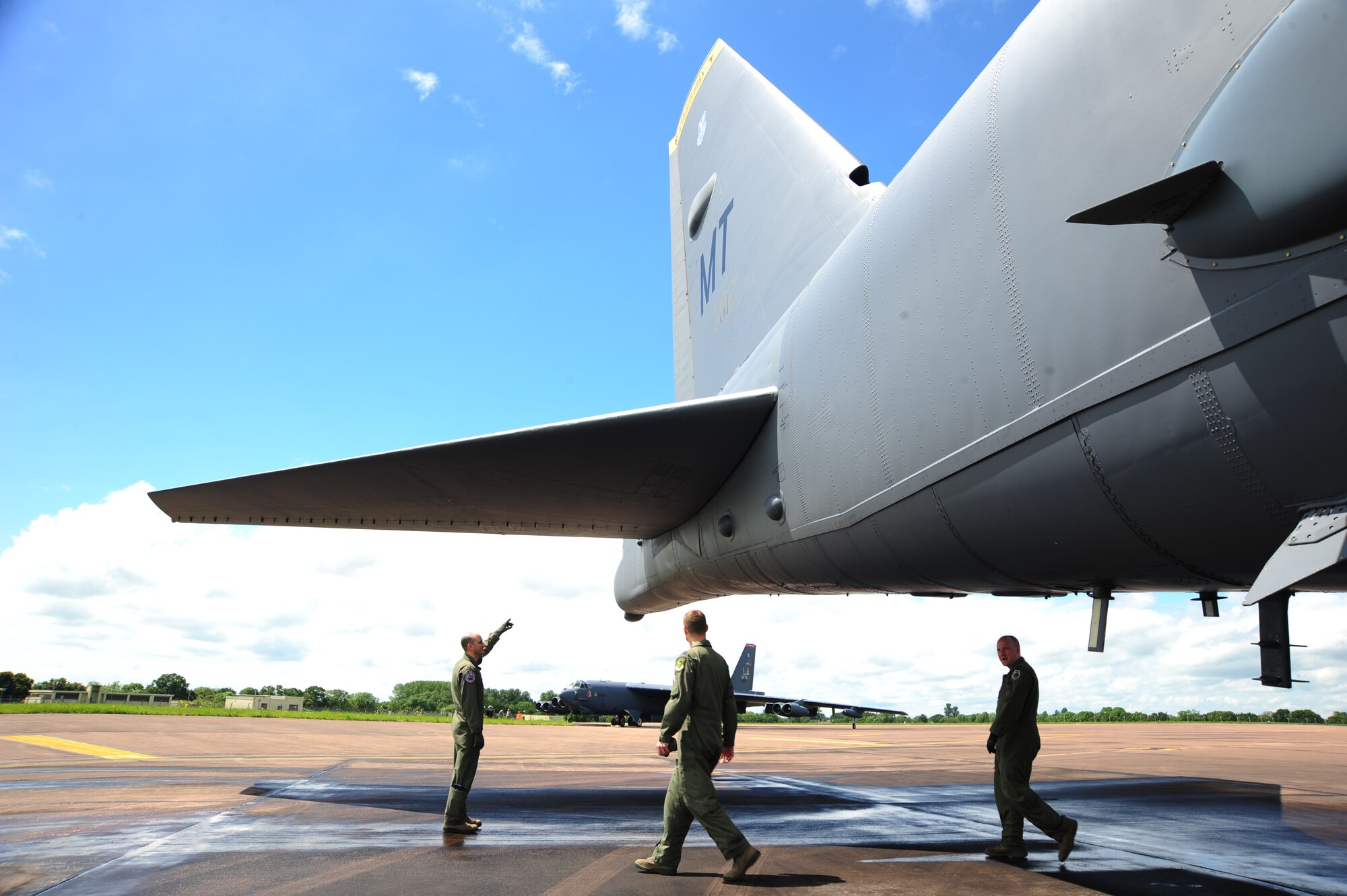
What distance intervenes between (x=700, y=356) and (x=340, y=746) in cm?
1237

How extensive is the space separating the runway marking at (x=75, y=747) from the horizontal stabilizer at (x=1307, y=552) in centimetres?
1539

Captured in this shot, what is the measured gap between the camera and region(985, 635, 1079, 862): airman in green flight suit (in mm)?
5242

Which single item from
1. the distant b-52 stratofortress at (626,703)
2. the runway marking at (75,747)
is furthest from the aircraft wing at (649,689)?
the runway marking at (75,747)

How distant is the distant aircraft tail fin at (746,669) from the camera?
162 ft

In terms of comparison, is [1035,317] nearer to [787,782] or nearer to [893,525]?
[893,525]

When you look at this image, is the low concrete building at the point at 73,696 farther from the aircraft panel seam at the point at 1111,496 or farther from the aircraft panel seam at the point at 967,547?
the aircraft panel seam at the point at 1111,496

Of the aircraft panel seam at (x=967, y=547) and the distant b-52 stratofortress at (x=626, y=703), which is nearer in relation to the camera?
the aircraft panel seam at (x=967, y=547)

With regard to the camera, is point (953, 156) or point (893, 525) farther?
point (893, 525)

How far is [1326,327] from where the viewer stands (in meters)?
Answer: 2.83

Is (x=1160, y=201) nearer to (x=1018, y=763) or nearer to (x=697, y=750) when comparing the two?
(x=697, y=750)

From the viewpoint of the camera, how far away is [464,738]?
19.8ft

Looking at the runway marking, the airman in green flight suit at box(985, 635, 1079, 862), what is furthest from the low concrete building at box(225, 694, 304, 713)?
the airman in green flight suit at box(985, 635, 1079, 862)

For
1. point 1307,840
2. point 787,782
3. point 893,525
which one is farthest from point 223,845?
point 1307,840

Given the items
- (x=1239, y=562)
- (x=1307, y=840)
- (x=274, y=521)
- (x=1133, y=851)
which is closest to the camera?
(x=1239, y=562)
